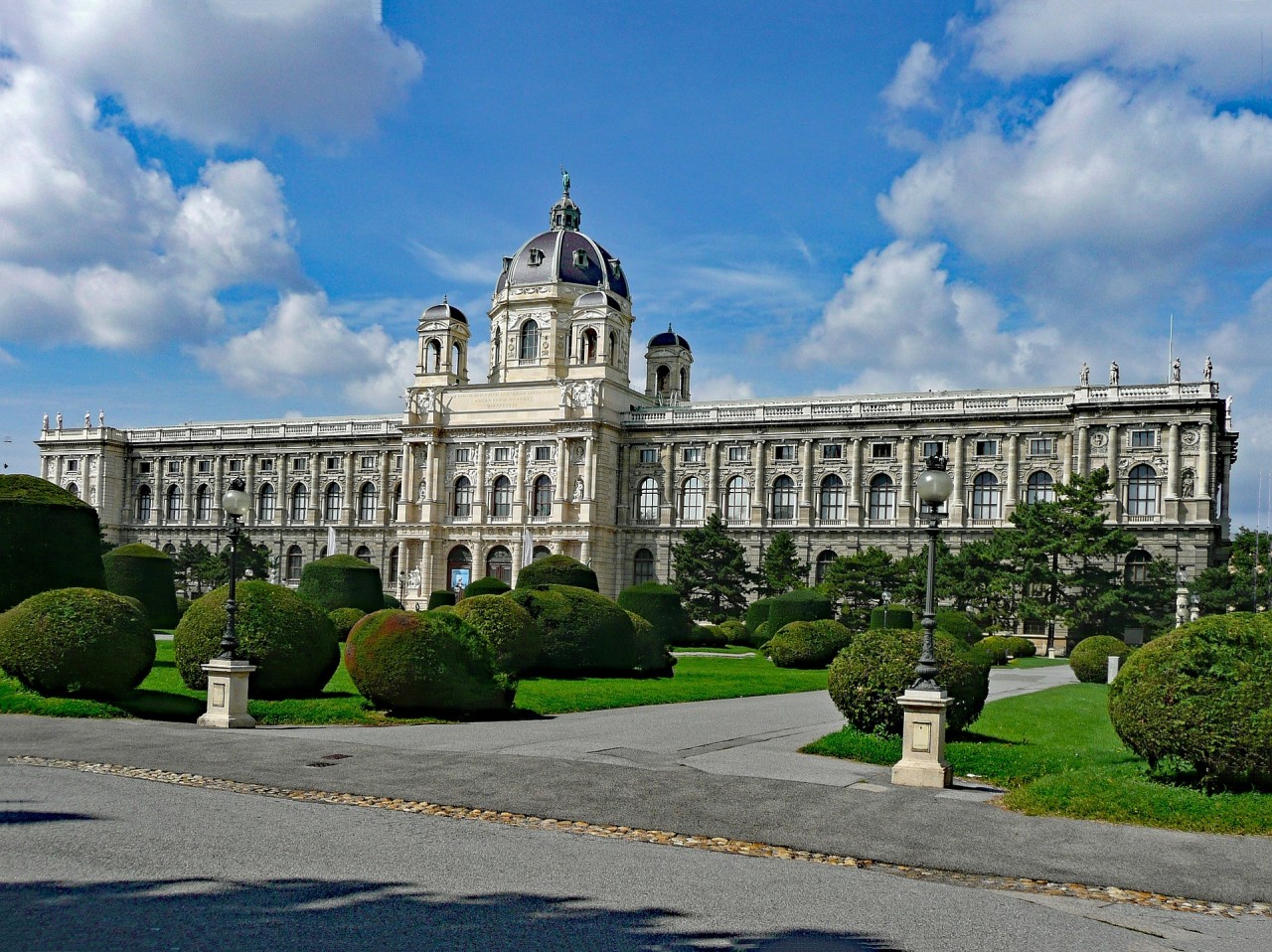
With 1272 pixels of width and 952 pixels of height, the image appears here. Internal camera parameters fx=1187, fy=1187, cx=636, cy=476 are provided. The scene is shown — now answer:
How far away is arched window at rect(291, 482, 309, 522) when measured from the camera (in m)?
92.0

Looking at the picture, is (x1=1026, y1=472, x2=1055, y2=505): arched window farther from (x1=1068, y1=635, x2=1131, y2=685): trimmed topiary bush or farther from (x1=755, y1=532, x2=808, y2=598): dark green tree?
(x1=1068, y1=635, x2=1131, y2=685): trimmed topiary bush

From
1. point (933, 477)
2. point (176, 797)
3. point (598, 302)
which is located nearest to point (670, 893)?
point (176, 797)

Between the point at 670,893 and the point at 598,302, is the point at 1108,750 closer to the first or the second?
the point at 670,893

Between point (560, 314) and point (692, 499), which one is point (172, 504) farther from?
point (692, 499)

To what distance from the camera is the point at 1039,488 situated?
70438 millimetres

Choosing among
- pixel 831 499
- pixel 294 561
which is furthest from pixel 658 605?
pixel 294 561

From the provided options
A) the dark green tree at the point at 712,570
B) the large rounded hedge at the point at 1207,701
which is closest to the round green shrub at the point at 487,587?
the dark green tree at the point at 712,570

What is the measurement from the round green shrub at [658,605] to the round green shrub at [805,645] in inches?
235

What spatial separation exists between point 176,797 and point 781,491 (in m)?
66.4

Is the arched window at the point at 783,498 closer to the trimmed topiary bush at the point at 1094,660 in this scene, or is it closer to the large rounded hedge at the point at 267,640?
the trimmed topiary bush at the point at 1094,660

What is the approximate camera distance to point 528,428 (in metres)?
82.1

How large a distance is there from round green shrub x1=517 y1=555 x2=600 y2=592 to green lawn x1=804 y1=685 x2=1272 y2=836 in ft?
70.5

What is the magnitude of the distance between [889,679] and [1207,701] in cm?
509

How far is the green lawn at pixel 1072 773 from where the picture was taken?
13227 millimetres
